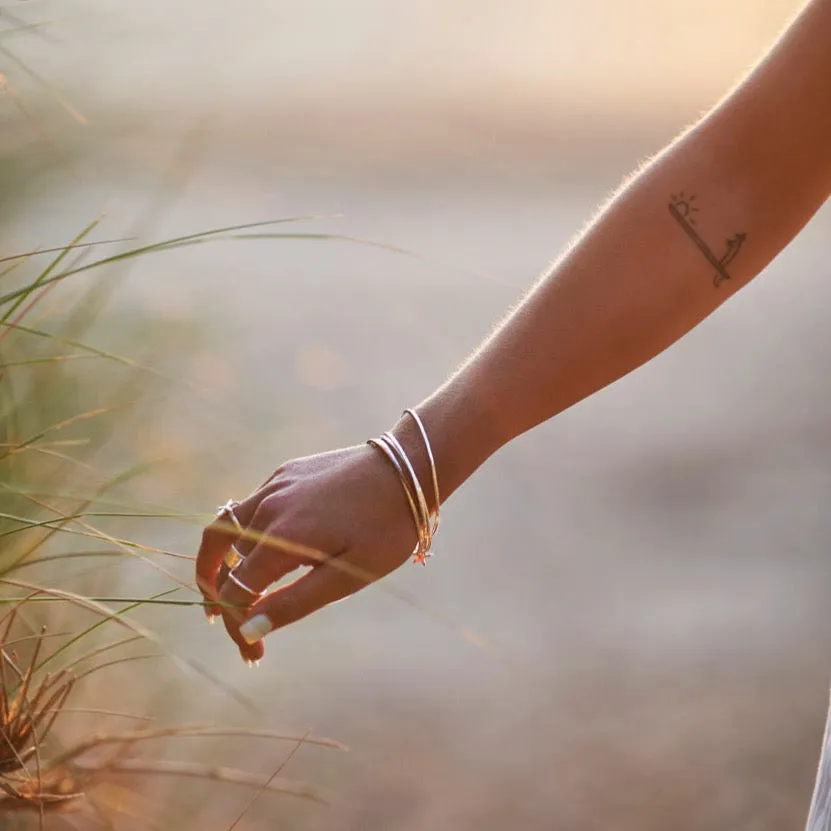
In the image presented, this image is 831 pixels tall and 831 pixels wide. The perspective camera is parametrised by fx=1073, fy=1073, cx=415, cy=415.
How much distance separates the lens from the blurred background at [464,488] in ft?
4.66

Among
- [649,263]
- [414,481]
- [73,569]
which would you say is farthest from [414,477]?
[73,569]

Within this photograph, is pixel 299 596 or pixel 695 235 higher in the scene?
pixel 695 235

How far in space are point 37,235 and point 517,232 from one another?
14.6ft

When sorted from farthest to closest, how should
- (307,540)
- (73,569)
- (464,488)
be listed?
(464,488)
(73,569)
(307,540)

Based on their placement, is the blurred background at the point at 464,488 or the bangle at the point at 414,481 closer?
the bangle at the point at 414,481

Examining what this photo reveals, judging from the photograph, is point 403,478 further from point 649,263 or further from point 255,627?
point 649,263

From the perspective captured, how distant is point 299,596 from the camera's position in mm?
795

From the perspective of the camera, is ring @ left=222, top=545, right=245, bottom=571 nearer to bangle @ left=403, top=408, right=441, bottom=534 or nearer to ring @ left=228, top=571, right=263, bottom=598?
ring @ left=228, top=571, right=263, bottom=598

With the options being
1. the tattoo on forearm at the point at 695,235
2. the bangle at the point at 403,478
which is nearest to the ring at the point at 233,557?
the bangle at the point at 403,478

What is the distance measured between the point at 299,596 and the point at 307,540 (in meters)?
0.04

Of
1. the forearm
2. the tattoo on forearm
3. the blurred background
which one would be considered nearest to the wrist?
the forearm

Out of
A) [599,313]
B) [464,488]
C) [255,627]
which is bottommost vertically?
[464,488]

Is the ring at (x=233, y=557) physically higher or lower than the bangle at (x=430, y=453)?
lower

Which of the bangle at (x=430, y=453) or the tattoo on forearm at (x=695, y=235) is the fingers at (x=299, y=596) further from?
the tattoo on forearm at (x=695, y=235)
